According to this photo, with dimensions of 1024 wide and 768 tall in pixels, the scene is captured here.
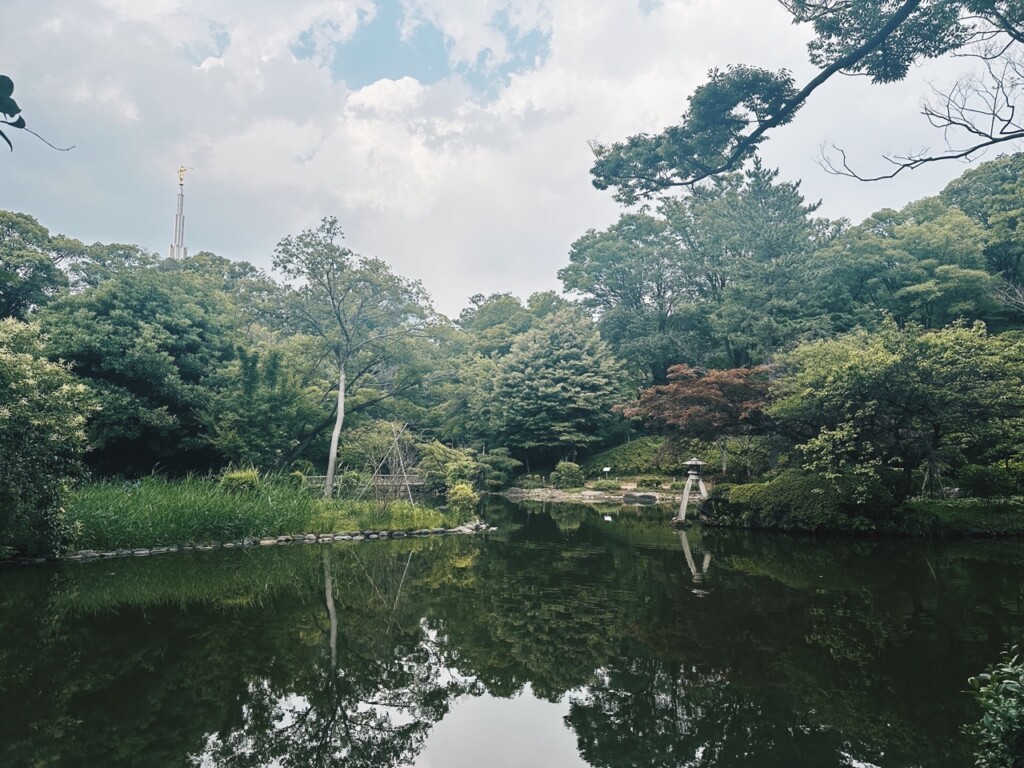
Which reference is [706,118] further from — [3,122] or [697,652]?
[3,122]

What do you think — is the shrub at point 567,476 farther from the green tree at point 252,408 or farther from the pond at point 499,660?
the pond at point 499,660

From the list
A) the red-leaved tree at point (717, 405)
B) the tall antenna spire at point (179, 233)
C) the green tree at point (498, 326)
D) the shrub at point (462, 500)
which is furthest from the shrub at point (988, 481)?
the tall antenna spire at point (179, 233)

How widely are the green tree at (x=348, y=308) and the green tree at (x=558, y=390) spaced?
5.27 meters

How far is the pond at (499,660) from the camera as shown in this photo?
3.45 m

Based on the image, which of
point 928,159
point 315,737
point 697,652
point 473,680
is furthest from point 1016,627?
point 315,737

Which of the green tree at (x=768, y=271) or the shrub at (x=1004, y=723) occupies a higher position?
the green tree at (x=768, y=271)

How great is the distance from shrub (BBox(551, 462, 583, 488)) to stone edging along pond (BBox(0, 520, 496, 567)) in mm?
8685

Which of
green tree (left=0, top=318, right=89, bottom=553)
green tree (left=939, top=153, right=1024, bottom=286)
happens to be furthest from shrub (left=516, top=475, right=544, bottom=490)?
green tree (left=939, top=153, right=1024, bottom=286)

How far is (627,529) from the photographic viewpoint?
40.9ft

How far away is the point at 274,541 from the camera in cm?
1026

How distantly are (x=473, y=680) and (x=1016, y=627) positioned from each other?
4.60 metres

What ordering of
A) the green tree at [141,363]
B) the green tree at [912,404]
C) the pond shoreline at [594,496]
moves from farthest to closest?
the pond shoreline at [594,496] → the green tree at [141,363] → the green tree at [912,404]

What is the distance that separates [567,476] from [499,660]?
1694 centimetres

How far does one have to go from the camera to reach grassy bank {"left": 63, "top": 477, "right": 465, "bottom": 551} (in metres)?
8.86
